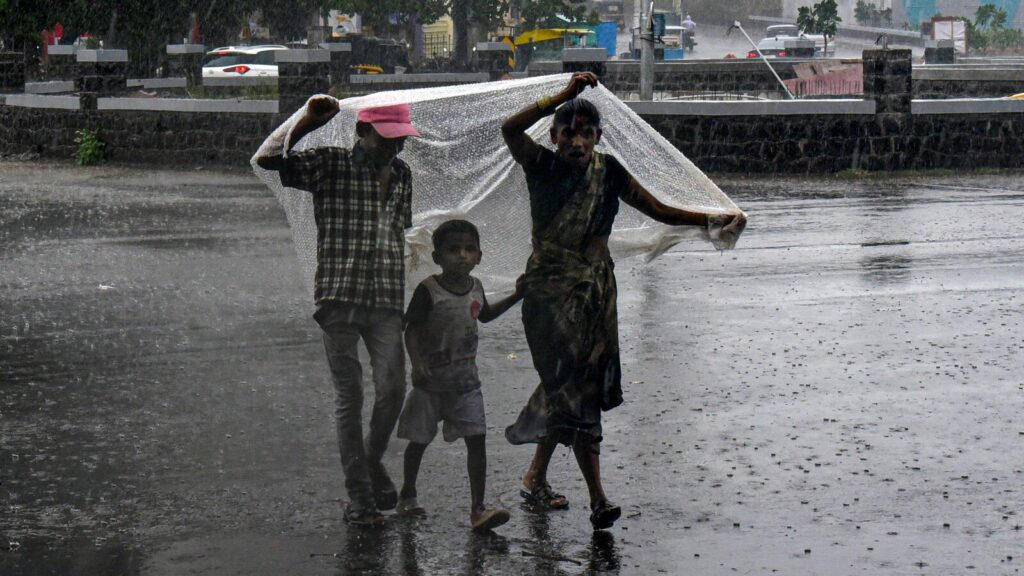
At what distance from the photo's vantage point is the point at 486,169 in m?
6.44

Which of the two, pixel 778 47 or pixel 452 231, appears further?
pixel 778 47

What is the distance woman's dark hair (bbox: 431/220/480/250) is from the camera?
6.12 metres

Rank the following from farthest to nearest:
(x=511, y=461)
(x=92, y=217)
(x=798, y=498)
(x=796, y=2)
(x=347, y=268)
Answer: (x=796, y=2)
(x=92, y=217)
(x=511, y=461)
(x=798, y=498)
(x=347, y=268)

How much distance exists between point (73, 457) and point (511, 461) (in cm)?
200

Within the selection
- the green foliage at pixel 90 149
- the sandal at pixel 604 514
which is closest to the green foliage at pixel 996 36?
the green foliage at pixel 90 149

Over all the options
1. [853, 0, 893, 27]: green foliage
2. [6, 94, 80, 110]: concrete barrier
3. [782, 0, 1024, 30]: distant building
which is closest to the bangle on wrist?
[6, 94, 80, 110]: concrete barrier

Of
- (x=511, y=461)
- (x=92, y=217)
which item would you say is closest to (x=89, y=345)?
(x=511, y=461)

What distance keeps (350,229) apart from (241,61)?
39.9 metres

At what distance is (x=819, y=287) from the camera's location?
1216 cm

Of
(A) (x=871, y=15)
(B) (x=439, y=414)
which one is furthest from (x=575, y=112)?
(A) (x=871, y=15)

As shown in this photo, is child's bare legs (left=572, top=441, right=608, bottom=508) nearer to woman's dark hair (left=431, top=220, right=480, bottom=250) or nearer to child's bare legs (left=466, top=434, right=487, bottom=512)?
child's bare legs (left=466, top=434, right=487, bottom=512)

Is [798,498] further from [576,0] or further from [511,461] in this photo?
[576,0]

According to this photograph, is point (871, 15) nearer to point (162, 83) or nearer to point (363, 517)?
point (162, 83)

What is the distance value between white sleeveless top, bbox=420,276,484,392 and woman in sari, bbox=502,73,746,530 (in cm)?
23
